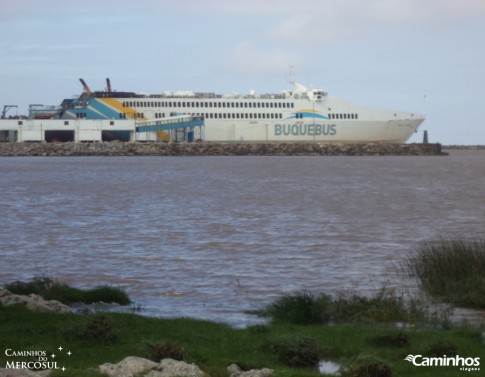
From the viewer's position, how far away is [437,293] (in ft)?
49.1

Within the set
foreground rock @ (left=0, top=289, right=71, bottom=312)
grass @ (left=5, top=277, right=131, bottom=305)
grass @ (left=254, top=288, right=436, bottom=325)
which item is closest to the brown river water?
grass @ (left=5, top=277, right=131, bottom=305)

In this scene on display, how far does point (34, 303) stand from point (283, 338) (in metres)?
3.61

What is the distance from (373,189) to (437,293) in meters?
32.9

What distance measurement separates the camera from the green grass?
Answer: 31.0 ft

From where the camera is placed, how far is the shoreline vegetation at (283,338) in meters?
9.42

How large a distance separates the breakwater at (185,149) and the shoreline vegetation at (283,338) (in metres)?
89.7

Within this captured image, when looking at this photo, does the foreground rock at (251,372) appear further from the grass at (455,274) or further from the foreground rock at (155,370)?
the grass at (455,274)

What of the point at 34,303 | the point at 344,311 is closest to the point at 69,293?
the point at 34,303

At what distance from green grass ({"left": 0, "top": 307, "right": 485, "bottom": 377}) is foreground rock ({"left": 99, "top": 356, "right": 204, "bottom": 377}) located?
16cm

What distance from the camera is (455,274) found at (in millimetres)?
15180

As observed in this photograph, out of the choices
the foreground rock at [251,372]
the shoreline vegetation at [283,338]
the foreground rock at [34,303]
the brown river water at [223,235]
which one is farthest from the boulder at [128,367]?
the brown river water at [223,235]

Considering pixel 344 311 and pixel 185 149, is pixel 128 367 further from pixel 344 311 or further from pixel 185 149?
pixel 185 149

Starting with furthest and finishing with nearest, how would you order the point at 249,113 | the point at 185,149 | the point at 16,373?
the point at 249,113
the point at 185,149
the point at 16,373

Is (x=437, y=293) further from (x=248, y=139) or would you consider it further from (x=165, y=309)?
(x=248, y=139)
